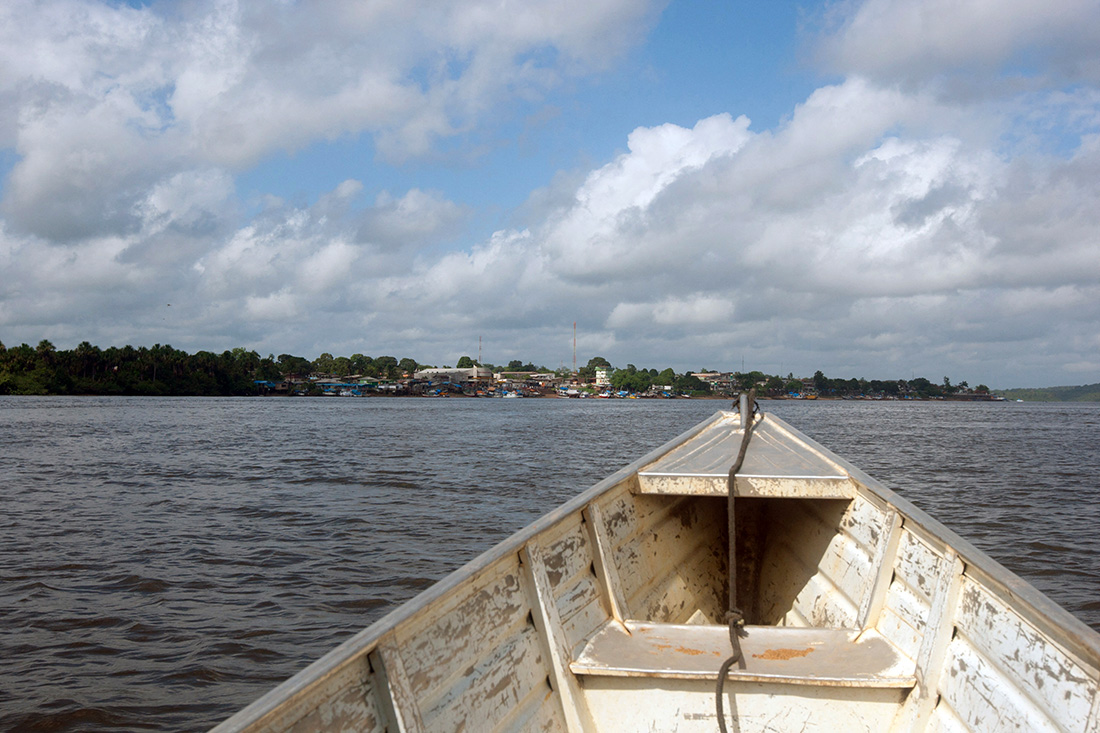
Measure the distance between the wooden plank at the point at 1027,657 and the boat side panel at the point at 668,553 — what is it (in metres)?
1.88

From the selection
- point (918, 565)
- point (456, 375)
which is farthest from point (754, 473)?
point (456, 375)

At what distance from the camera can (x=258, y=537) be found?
36.8 feet

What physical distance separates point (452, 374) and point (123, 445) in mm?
132760

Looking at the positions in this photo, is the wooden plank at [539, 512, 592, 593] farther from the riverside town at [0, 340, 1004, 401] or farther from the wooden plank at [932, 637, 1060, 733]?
the riverside town at [0, 340, 1004, 401]

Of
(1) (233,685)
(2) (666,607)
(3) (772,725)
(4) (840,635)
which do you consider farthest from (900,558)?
(1) (233,685)

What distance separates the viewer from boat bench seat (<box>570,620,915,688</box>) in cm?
324

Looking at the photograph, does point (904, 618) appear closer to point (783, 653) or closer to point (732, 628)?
point (783, 653)

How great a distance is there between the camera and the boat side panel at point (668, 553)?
4453 millimetres

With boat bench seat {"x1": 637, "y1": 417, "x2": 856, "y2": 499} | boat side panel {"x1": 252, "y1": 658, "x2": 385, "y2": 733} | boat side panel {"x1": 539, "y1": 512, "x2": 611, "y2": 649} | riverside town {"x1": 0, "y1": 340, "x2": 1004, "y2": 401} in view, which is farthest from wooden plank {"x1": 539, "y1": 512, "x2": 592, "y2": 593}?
riverside town {"x1": 0, "y1": 340, "x2": 1004, "y2": 401}

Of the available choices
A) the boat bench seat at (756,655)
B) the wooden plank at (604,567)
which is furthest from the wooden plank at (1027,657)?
the wooden plank at (604,567)

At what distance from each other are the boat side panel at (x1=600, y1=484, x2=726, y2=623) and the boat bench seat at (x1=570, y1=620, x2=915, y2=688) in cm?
48

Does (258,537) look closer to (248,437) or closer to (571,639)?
(571,639)

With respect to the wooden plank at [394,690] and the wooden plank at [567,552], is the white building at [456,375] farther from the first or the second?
the wooden plank at [394,690]

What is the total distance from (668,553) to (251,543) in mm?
8015
